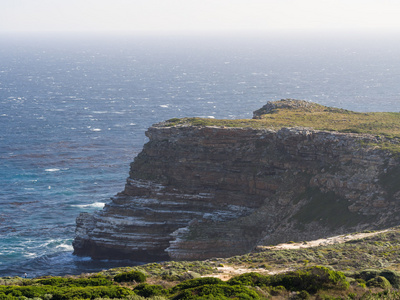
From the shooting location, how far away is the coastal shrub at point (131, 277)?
3875cm

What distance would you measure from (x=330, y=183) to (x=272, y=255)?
19012 millimetres

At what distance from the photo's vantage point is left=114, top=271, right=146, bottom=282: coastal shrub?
127 feet

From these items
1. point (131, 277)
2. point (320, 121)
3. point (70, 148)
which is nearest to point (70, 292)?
point (131, 277)

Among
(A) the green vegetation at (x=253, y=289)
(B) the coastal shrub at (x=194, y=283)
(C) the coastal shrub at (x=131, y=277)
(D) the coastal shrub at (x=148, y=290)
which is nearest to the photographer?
(A) the green vegetation at (x=253, y=289)

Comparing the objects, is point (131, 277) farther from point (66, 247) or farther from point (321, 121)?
point (321, 121)

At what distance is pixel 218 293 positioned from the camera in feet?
107

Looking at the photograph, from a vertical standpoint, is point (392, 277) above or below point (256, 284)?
above

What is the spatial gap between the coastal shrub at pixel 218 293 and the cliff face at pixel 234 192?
26811 mm

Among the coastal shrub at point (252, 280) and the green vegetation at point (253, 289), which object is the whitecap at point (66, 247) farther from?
the coastal shrub at point (252, 280)

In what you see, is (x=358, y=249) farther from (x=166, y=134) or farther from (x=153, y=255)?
(x=166, y=134)

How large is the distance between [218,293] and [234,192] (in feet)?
114

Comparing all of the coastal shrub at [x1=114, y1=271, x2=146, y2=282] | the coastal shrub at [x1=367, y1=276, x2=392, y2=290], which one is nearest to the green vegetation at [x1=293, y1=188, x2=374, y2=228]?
the coastal shrub at [x1=367, y1=276, x2=392, y2=290]

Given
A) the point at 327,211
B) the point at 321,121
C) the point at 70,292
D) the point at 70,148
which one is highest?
the point at 321,121

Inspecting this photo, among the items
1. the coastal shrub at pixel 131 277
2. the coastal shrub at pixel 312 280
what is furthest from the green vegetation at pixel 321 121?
the coastal shrub at pixel 131 277
